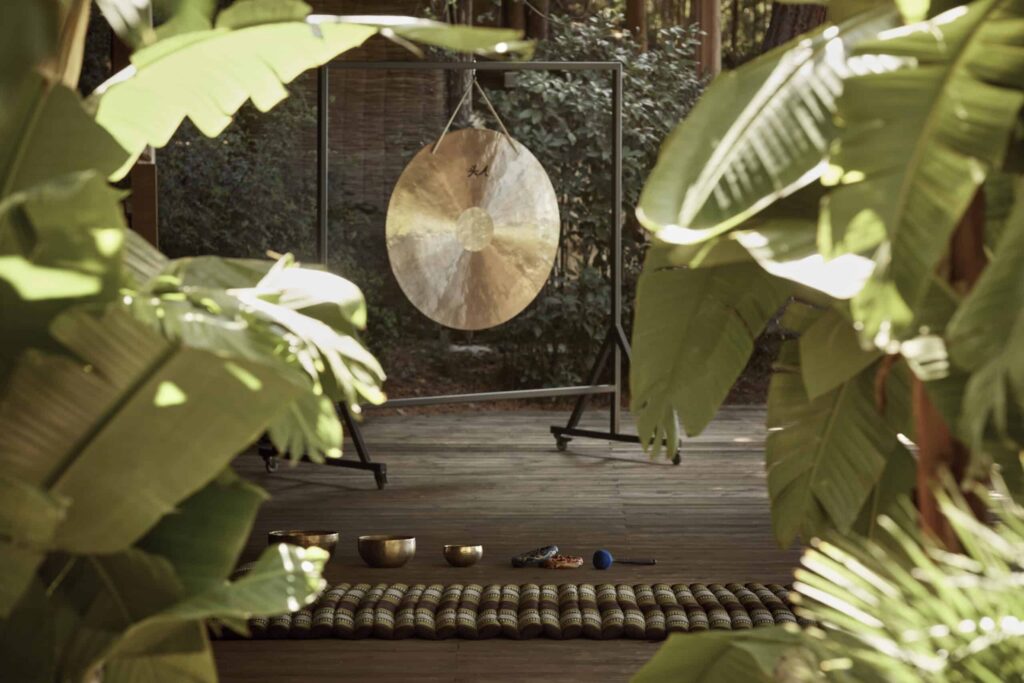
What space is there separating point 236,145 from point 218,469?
20.3 feet

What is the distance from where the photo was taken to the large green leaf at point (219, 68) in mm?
1166

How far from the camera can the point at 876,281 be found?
0.98 metres

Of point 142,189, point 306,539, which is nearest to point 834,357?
point 306,539

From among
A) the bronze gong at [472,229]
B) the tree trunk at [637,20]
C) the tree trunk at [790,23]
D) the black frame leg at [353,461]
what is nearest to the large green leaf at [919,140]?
the black frame leg at [353,461]

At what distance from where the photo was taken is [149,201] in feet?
14.1

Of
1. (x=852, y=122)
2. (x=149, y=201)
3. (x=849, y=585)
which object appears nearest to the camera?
(x=849, y=585)

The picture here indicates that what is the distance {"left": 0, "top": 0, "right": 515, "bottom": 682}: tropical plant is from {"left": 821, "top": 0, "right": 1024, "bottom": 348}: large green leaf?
29 cm

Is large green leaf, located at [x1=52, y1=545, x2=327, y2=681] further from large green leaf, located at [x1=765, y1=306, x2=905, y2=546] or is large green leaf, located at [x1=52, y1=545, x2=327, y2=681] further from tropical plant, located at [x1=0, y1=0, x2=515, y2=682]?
large green leaf, located at [x1=765, y1=306, x2=905, y2=546]

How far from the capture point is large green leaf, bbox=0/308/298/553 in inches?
36.6

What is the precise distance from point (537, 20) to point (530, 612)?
16.7 ft

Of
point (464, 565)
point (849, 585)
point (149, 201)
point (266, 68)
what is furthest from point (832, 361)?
point (149, 201)

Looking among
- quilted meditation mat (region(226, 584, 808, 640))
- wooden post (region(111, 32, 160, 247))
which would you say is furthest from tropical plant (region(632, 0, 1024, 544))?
wooden post (region(111, 32, 160, 247))

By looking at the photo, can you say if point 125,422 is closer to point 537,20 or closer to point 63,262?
point 63,262

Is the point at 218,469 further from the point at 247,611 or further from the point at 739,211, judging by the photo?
the point at 739,211
